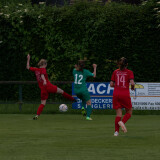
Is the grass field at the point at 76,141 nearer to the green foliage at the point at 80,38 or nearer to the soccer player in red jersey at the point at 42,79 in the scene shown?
the soccer player in red jersey at the point at 42,79

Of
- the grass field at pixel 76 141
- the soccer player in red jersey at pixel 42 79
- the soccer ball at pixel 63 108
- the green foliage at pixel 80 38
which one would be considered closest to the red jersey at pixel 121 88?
the grass field at pixel 76 141

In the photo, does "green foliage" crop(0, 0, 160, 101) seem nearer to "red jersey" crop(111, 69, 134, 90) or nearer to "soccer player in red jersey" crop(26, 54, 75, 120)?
"soccer player in red jersey" crop(26, 54, 75, 120)

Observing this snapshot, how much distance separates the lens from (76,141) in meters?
11.8

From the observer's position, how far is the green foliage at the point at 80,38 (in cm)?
2286

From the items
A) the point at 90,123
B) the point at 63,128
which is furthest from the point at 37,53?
the point at 63,128

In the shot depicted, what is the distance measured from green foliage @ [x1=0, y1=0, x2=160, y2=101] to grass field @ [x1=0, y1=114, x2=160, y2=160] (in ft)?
20.6

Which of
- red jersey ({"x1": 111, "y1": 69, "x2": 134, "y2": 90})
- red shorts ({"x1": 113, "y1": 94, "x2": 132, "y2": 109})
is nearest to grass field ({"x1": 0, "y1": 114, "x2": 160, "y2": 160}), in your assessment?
red shorts ({"x1": 113, "y1": 94, "x2": 132, "y2": 109})

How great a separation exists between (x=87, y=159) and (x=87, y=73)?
866cm

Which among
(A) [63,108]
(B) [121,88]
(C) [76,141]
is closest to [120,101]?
(B) [121,88]

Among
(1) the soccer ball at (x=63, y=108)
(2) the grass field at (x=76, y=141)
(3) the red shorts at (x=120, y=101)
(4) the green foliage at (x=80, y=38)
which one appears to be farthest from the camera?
(4) the green foliage at (x=80, y=38)

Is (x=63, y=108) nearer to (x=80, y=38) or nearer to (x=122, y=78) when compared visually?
(x=80, y=38)

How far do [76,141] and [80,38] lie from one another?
12.0 meters

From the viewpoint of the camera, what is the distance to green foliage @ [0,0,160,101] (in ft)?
75.0

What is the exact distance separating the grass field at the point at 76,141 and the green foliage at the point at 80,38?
6292mm
